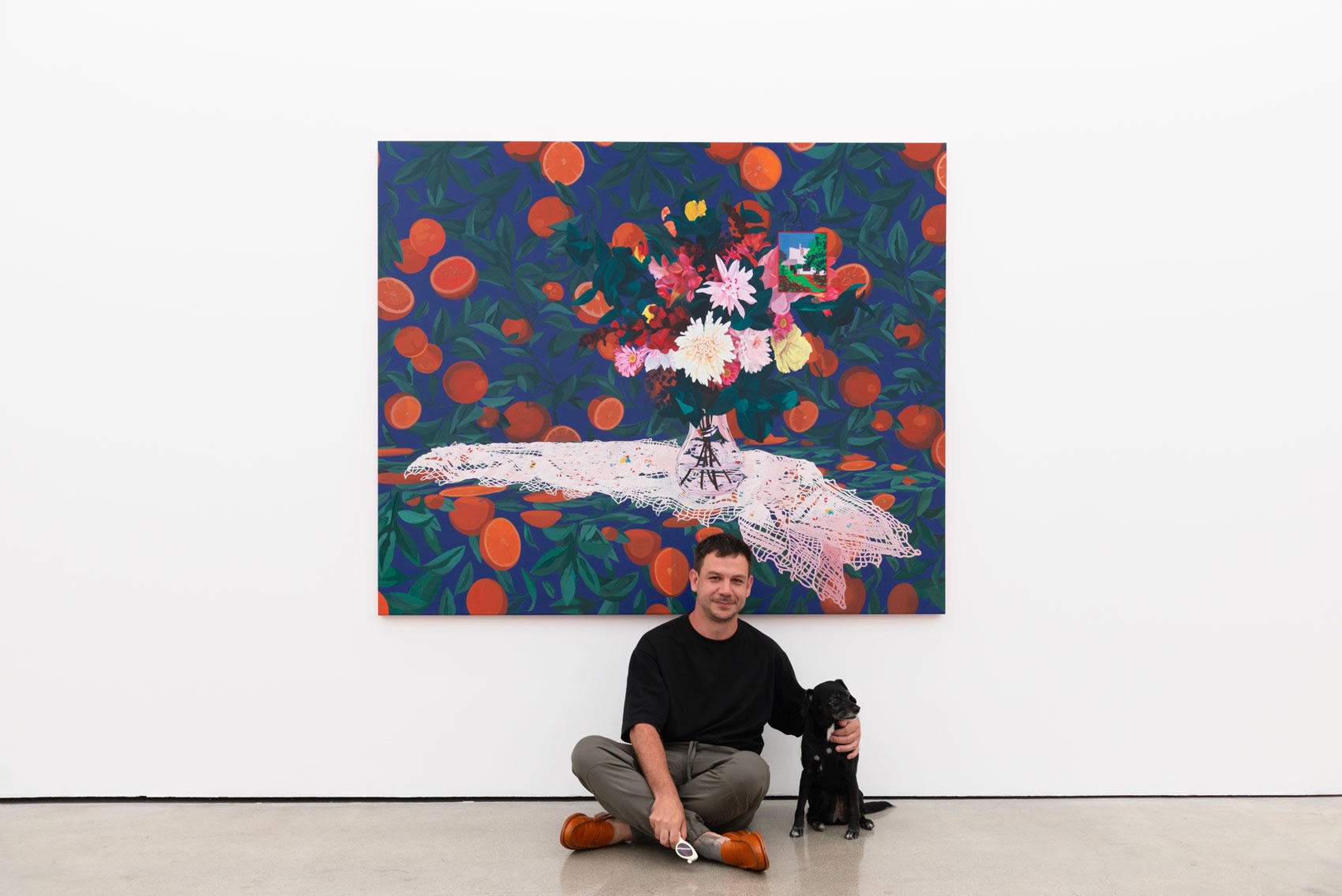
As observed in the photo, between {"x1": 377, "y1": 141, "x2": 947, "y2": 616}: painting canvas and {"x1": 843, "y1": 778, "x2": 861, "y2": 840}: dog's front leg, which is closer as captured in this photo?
{"x1": 843, "y1": 778, "x2": 861, "y2": 840}: dog's front leg

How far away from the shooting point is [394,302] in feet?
10.4

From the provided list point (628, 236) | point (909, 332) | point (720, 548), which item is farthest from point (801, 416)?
point (628, 236)

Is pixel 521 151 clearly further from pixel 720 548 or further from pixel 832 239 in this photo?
pixel 720 548

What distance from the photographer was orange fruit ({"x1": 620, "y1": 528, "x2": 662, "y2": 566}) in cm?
317

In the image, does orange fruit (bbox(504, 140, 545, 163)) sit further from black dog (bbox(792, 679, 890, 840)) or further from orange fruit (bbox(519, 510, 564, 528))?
black dog (bbox(792, 679, 890, 840))

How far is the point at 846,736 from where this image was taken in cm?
283

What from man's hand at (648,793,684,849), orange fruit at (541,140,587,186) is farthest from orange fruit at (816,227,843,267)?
man's hand at (648,793,684,849)

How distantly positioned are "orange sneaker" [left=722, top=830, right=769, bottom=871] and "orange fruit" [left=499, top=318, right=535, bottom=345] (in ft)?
5.13

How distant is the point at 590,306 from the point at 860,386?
87 centimetres

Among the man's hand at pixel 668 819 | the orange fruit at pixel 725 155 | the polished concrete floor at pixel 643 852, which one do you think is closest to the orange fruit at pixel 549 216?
the orange fruit at pixel 725 155

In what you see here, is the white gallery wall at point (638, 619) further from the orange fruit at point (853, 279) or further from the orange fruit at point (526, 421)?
the orange fruit at point (526, 421)
